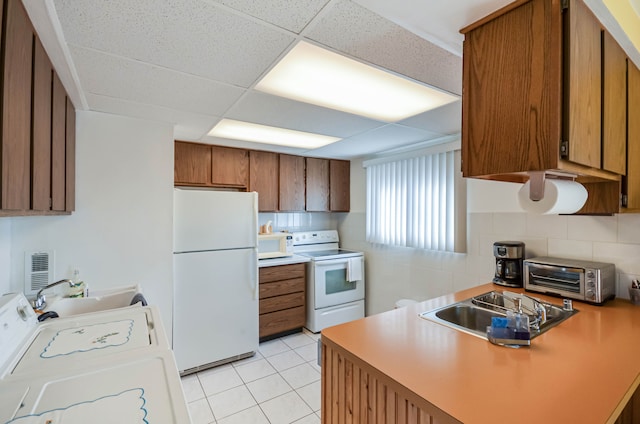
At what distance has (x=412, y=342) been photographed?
1.23m

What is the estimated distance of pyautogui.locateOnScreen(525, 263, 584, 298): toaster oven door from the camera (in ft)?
5.43

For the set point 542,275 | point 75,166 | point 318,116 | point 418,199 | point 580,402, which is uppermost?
point 318,116

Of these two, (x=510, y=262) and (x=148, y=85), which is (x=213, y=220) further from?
(x=510, y=262)

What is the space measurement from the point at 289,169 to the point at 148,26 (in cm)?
243

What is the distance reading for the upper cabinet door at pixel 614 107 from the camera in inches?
47.3

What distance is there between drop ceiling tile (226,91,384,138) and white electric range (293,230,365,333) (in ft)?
5.06

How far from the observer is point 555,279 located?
5.79 ft

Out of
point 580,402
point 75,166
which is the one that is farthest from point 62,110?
point 580,402

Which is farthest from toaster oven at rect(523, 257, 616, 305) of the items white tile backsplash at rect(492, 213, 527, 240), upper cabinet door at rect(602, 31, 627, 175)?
upper cabinet door at rect(602, 31, 627, 175)

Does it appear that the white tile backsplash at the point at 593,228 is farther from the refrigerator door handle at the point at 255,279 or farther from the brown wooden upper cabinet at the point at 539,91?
the refrigerator door handle at the point at 255,279

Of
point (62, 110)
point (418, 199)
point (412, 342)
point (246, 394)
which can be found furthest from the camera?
point (418, 199)

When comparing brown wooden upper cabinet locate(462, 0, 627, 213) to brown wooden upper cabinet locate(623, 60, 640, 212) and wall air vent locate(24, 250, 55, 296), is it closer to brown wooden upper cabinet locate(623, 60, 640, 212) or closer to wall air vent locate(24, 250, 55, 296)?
brown wooden upper cabinet locate(623, 60, 640, 212)

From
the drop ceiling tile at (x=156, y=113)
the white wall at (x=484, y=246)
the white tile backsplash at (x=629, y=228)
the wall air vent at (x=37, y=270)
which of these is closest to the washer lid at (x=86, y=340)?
the wall air vent at (x=37, y=270)

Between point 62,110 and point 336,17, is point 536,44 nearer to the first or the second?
point 336,17
